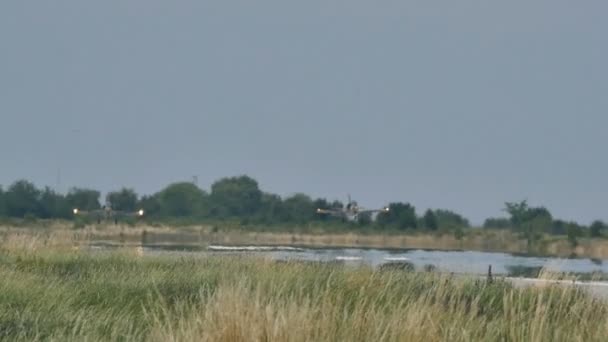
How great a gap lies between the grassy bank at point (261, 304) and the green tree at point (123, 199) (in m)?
60.7

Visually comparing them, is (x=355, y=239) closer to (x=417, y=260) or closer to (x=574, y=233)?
(x=574, y=233)

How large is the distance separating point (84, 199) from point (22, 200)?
4.80m

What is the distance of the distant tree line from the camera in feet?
224

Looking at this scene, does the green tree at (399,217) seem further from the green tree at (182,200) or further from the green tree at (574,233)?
the green tree at (182,200)

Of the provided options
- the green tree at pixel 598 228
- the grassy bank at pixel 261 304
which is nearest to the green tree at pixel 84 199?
the green tree at pixel 598 228

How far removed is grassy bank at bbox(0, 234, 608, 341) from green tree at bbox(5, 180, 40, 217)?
2184 inches

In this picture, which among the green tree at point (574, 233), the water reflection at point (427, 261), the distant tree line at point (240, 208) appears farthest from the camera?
the distant tree line at point (240, 208)

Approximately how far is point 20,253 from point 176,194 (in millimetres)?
70323

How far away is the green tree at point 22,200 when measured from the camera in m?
78.6

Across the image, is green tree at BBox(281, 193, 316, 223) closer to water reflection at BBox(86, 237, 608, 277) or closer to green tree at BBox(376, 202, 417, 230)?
green tree at BBox(376, 202, 417, 230)

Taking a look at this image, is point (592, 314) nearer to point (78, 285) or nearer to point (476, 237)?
point (78, 285)

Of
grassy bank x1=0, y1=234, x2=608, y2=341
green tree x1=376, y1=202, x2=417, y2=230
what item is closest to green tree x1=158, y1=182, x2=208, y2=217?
green tree x1=376, y1=202, x2=417, y2=230

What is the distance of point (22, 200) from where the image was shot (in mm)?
80125

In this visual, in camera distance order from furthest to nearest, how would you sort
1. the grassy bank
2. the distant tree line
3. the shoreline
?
the distant tree line
the shoreline
the grassy bank
